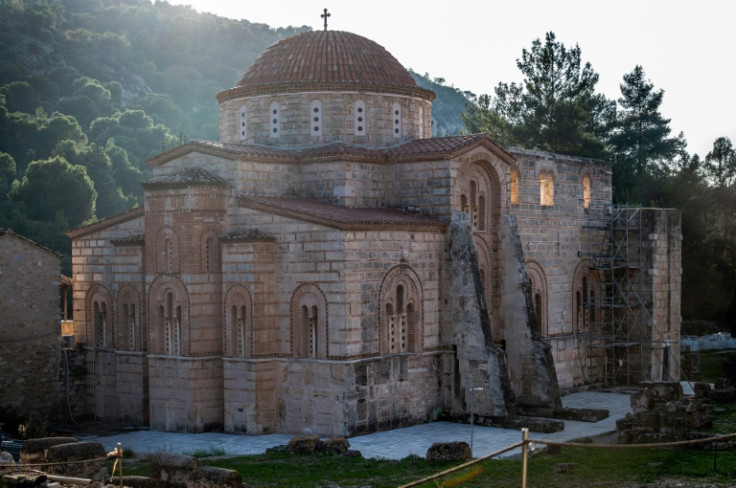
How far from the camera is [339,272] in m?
21.5

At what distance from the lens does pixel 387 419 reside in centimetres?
2225

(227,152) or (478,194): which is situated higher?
(227,152)

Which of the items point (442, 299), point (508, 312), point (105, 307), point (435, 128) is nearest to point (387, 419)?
point (442, 299)

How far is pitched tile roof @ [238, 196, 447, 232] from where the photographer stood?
21.7m

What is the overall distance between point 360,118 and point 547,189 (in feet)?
21.2

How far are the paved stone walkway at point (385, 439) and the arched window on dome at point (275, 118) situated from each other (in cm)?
862

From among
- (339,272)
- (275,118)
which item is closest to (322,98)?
(275,118)

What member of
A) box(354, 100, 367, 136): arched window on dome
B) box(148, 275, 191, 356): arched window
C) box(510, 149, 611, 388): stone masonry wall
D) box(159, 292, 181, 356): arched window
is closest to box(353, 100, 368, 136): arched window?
box(354, 100, 367, 136): arched window on dome

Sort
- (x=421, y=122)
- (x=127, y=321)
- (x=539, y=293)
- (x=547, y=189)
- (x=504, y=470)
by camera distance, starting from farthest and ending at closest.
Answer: (x=547, y=189)
(x=539, y=293)
(x=421, y=122)
(x=127, y=321)
(x=504, y=470)

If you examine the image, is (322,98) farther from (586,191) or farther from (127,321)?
(586,191)

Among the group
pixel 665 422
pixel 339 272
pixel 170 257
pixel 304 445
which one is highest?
pixel 170 257

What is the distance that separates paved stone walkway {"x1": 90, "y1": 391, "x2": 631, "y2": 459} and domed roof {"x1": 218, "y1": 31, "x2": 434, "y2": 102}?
954cm

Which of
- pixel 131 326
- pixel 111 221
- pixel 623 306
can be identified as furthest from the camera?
pixel 623 306

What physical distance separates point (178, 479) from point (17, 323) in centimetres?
1005
